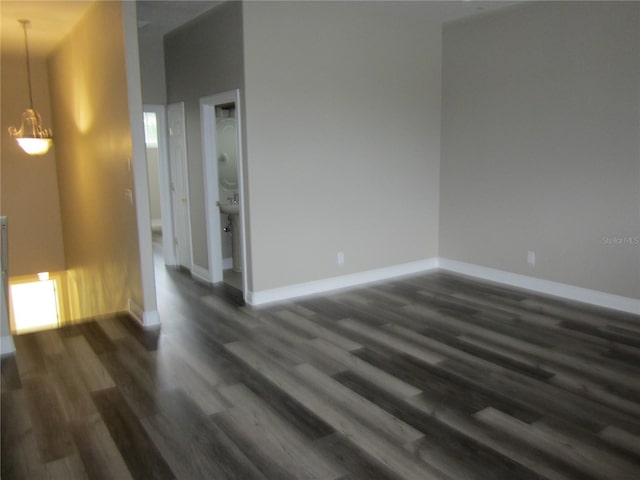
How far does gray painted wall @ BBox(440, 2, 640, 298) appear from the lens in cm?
446

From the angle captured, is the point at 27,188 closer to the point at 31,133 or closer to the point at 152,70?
the point at 31,133

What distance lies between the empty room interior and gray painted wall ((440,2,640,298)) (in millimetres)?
23

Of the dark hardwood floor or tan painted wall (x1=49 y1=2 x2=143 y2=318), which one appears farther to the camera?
tan painted wall (x1=49 y1=2 x2=143 y2=318)

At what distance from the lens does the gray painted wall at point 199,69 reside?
15.7 ft

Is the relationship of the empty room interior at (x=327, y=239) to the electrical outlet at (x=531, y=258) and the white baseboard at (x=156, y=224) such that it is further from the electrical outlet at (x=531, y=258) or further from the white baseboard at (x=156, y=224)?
the white baseboard at (x=156, y=224)

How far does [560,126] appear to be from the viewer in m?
4.90

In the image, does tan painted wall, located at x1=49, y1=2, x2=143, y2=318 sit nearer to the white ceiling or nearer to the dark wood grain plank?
the white ceiling

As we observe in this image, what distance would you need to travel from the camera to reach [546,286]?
519cm

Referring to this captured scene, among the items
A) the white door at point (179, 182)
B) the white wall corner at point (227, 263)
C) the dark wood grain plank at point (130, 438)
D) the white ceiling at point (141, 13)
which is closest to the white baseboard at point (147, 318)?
the dark wood grain plank at point (130, 438)

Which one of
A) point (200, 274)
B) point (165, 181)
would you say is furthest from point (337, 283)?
point (165, 181)

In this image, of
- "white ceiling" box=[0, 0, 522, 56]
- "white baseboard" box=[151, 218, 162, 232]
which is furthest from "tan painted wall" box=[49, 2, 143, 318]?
"white baseboard" box=[151, 218, 162, 232]

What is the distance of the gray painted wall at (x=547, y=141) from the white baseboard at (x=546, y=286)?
71 mm

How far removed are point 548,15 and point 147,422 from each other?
16.3 ft

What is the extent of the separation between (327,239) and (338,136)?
3.62 feet
